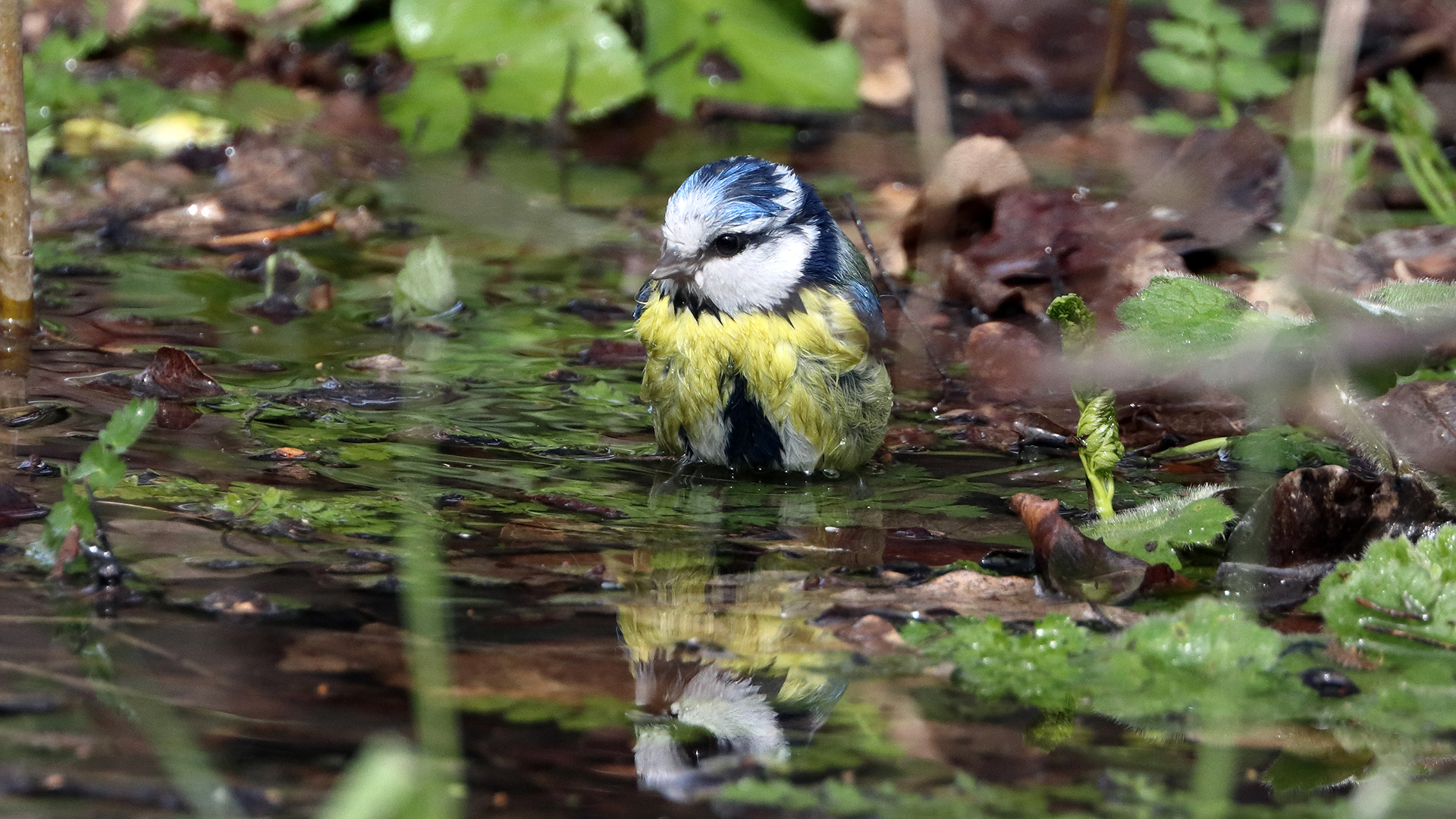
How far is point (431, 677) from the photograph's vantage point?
6.23ft

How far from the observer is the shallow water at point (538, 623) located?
5.45 ft

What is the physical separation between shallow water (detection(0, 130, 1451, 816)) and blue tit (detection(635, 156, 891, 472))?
0.11 m

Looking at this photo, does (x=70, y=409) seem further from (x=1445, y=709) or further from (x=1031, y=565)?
(x=1445, y=709)

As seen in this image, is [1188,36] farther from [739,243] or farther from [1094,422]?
[1094,422]

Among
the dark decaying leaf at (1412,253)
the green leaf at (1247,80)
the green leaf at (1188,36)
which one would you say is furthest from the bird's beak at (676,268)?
the green leaf at (1247,80)

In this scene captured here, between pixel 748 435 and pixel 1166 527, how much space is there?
3.22 ft

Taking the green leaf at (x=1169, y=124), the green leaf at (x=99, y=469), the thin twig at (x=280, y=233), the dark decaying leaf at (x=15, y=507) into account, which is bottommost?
the thin twig at (x=280, y=233)

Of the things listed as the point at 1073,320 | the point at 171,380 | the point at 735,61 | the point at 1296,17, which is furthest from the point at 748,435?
the point at 1296,17

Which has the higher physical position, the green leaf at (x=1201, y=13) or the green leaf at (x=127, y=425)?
the green leaf at (x=1201, y=13)

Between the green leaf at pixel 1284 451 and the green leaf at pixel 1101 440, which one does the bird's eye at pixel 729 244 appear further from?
the green leaf at pixel 1284 451

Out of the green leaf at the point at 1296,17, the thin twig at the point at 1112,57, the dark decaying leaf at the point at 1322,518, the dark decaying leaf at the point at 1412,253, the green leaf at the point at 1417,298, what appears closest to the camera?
the dark decaying leaf at the point at 1322,518

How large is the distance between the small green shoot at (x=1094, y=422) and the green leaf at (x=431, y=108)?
13.8 ft

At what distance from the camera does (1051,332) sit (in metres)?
4.13

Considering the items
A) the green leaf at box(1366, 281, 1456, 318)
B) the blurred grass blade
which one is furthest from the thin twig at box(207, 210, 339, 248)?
the blurred grass blade
